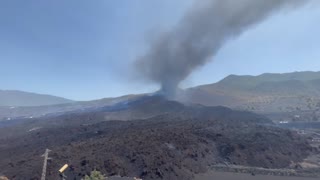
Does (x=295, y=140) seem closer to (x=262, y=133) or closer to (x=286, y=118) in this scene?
(x=262, y=133)

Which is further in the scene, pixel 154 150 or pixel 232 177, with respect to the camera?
pixel 154 150

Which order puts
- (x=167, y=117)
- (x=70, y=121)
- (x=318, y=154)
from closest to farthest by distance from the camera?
(x=318, y=154) < (x=167, y=117) < (x=70, y=121)

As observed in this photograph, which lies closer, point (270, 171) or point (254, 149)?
point (270, 171)

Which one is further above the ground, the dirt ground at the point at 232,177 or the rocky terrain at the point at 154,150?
the rocky terrain at the point at 154,150

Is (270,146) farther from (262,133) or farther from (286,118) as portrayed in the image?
(286,118)

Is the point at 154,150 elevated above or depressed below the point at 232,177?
above

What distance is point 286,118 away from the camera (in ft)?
404

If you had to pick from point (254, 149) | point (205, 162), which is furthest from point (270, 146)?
point (205, 162)

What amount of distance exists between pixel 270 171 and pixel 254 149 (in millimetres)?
8016

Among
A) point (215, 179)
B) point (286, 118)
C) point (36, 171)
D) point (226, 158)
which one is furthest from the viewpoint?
point (286, 118)

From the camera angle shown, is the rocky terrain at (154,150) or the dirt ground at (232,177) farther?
the dirt ground at (232,177)

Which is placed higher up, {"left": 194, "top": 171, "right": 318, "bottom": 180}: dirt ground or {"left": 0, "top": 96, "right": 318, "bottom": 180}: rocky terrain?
{"left": 0, "top": 96, "right": 318, "bottom": 180}: rocky terrain

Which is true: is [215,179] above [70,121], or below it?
below

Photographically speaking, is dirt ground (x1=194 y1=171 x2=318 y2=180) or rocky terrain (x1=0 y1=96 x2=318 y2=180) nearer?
rocky terrain (x1=0 y1=96 x2=318 y2=180)
